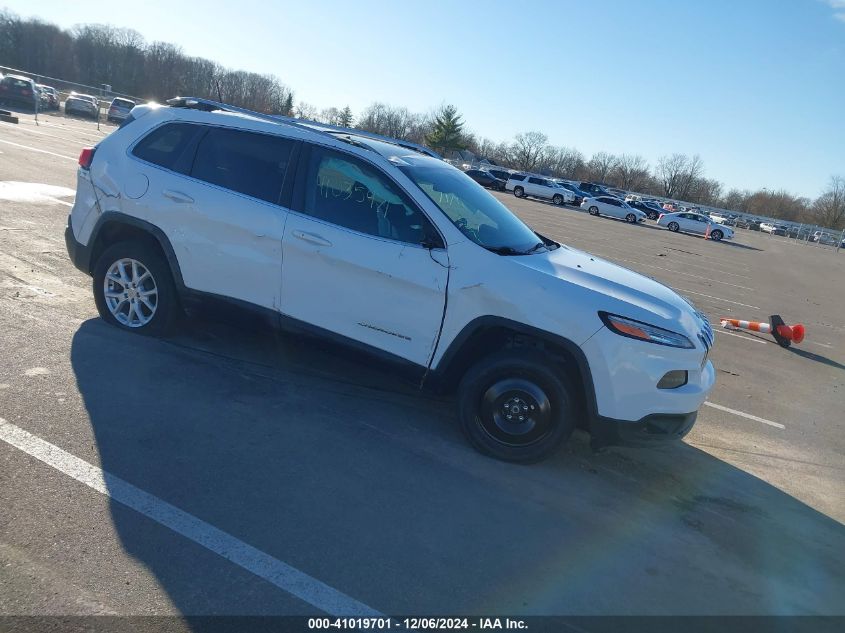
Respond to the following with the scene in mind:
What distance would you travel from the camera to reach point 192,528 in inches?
134

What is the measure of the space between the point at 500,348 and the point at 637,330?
3.03 feet

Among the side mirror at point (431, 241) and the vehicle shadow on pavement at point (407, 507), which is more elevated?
the side mirror at point (431, 241)

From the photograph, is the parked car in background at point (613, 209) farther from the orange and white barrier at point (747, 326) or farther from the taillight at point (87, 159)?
the taillight at point (87, 159)

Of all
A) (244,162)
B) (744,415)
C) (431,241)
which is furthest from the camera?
(744,415)

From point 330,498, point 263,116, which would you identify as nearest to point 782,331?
point 263,116

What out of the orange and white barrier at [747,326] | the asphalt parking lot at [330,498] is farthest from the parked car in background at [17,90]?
the orange and white barrier at [747,326]

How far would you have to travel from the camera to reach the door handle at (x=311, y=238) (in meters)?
4.95

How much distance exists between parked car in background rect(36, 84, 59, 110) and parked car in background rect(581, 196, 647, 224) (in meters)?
35.3

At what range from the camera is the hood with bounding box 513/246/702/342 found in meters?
4.45

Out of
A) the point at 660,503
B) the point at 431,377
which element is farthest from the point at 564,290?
the point at 660,503

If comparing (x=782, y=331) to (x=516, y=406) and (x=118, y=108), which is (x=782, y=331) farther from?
(x=118, y=108)

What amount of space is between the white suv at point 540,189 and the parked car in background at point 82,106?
28.6 metres

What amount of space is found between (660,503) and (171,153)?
14.9ft

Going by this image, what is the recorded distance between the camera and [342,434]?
4711 mm
